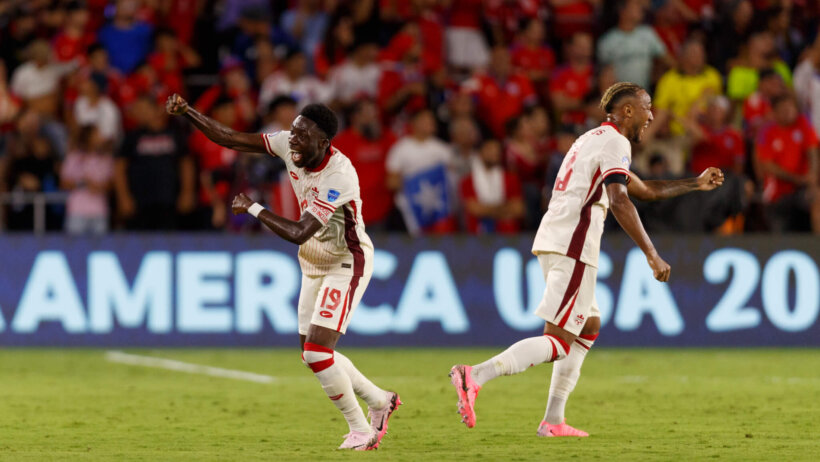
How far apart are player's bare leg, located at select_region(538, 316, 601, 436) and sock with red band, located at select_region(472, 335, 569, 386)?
15.8 inches

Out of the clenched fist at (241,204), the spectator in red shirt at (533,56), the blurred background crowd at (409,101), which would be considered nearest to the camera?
the clenched fist at (241,204)

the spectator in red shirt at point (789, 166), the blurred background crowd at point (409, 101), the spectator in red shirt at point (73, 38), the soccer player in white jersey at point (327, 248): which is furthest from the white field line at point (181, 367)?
the spectator in red shirt at point (789, 166)

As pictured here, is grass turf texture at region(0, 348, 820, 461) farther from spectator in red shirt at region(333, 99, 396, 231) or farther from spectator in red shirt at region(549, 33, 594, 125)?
spectator in red shirt at region(549, 33, 594, 125)

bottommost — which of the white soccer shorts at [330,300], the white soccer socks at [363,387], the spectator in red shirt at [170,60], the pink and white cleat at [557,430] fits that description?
the pink and white cleat at [557,430]

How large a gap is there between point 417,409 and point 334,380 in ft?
8.03

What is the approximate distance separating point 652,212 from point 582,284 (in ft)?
25.5

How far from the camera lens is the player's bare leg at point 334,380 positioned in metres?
7.98

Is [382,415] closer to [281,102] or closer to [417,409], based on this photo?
[417,409]

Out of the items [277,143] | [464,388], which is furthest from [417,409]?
[277,143]

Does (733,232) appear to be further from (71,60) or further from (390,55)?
(71,60)

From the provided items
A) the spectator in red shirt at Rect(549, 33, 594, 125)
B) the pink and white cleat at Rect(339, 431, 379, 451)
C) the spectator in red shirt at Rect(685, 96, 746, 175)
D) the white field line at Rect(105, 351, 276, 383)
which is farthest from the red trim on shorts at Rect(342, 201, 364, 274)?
the spectator in red shirt at Rect(549, 33, 594, 125)

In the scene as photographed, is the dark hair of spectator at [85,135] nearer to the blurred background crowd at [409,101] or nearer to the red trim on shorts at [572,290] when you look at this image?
the blurred background crowd at [409,101]

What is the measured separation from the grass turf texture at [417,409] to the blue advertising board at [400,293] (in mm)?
Result: 269

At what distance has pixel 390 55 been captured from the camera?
17.4 metres
